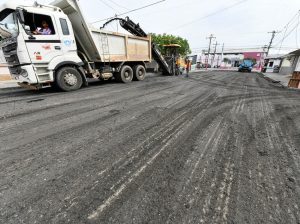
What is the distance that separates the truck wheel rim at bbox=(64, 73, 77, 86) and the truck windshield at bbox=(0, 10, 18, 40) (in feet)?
6.90

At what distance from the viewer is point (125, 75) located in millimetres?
9945

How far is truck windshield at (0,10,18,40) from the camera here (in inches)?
219

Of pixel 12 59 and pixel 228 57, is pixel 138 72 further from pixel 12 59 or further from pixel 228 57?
pixel 228 57

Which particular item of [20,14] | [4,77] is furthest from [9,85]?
[20,14]

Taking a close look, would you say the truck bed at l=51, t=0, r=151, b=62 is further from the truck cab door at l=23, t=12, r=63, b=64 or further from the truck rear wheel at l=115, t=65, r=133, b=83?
the truck cab door at l=23, t=12, r=63, b=64

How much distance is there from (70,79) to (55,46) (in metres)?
1.40

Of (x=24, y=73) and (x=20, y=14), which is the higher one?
(x=20, y=14)

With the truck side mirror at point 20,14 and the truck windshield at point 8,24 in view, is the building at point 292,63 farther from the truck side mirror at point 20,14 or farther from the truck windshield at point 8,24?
the truck windshield at point 8,24

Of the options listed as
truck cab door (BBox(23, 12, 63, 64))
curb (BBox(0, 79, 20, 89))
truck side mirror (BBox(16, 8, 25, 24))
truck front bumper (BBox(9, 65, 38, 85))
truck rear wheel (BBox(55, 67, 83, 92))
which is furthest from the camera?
curb (BBox(0, 79, 20, 89))

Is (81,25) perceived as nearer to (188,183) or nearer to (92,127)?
(92,127)

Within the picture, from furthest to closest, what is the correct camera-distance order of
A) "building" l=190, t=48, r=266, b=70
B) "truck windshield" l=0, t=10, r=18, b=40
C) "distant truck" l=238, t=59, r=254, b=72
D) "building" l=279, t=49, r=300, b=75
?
1. "building" l=190, t=48, r=266, b=70
2. "distant truck" l=238, t=59, r=254, b=72
3. "building" l=279, t=49, r=300, b=75
4. "truck windshield" l=0, t=10, r=18, b=40

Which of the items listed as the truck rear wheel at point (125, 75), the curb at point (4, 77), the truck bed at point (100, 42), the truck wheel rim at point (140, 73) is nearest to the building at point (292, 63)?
the truck wheel rim at point (140, 73)

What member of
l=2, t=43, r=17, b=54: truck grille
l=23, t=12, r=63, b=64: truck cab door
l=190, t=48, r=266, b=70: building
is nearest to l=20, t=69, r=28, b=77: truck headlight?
l=23, t=12, r=63, b=64: truck cab door

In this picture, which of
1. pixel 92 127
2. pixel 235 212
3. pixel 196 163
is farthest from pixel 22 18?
pixel 235 212
